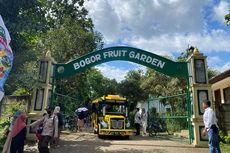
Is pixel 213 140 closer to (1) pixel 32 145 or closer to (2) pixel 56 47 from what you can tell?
(1) pixel 32 145

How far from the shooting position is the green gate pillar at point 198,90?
11805 millimetres

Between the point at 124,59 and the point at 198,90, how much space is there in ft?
13.4

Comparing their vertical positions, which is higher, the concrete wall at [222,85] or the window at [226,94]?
the concrete wall at [222,85]

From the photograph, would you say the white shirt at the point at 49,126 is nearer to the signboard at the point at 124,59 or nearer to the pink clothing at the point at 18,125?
the pink clothing at the point at 18,125

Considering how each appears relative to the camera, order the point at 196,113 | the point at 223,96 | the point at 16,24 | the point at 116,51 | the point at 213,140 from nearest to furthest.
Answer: the point at 213,140, the point at 16,24, the point at 196,113, the point at 116,51, the point at 223,96

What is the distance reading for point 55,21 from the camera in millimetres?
28750

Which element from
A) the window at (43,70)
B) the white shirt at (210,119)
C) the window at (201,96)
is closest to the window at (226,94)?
the window at (201,96)

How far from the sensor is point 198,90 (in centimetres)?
1248

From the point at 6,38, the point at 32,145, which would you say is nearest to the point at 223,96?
the point at 32,145

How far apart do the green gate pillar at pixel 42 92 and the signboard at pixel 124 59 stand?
24.1 inches

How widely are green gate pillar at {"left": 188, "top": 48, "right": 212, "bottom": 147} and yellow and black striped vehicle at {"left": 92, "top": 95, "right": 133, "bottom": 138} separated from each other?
14.4 ft

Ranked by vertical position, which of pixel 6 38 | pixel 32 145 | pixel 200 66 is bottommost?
pixel 32 145

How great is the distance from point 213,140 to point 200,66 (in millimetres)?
5822

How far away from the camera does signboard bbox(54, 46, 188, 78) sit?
13.5 m
